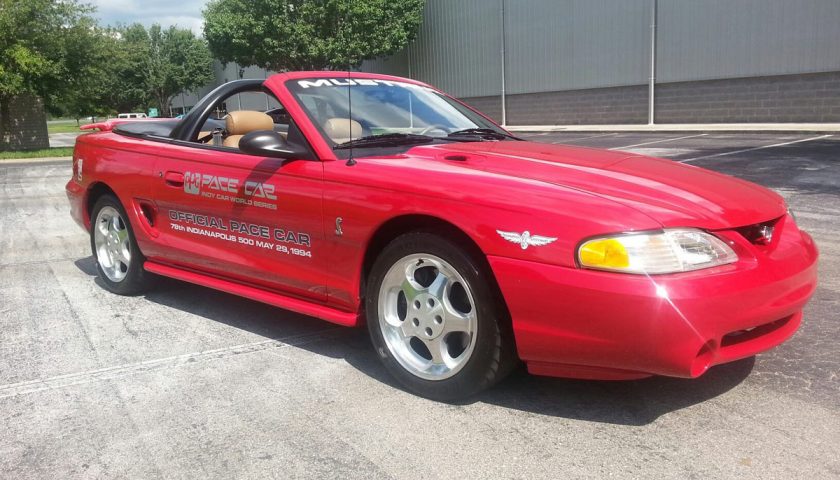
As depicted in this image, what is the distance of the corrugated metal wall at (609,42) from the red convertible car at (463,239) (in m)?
20.0

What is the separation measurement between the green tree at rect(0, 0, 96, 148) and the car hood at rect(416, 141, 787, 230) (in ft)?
83.7

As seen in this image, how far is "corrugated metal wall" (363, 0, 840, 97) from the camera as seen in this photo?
68.6 feet

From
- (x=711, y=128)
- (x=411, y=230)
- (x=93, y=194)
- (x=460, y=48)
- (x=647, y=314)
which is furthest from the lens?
(x=460, y=48)

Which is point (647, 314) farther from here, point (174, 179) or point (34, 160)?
point (34, 160)

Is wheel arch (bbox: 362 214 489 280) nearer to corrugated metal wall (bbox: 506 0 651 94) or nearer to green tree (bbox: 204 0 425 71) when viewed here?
corrugated metal wall (bbox: 506 0 651 94)

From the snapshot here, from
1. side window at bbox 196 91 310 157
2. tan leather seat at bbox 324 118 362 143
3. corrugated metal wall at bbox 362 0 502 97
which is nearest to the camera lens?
tan leather seat at bbox 324 118 362 143

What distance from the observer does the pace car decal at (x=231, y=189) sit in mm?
3795

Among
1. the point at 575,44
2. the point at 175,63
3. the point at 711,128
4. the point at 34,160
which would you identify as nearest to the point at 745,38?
Result: the point at 711,128

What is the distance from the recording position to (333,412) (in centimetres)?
312

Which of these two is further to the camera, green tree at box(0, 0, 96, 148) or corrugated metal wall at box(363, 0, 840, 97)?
green tree at box(0, 0, 96, 148)

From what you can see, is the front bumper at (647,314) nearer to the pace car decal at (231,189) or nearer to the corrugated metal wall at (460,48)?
the pace car decal at (231,189)

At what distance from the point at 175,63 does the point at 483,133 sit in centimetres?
5833

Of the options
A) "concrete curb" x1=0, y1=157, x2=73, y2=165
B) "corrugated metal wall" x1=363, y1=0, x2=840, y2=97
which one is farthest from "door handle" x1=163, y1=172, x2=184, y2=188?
"corrugated metal wall" x1=363, y1=0, x2=840, y2=97

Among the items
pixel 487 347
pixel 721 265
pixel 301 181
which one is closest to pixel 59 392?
pixel 301 181
